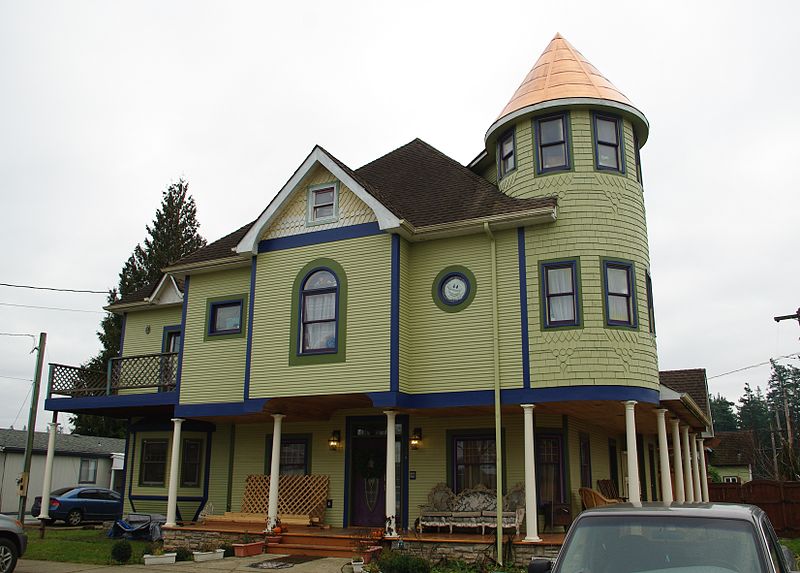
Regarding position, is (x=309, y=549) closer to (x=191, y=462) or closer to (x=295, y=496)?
(x=295, y=496)

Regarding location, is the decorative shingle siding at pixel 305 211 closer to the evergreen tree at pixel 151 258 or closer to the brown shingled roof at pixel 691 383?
the brown shingled roof at pixel 691 383

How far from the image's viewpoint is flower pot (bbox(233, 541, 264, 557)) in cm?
1555

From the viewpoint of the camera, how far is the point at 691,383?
28922 millimetres

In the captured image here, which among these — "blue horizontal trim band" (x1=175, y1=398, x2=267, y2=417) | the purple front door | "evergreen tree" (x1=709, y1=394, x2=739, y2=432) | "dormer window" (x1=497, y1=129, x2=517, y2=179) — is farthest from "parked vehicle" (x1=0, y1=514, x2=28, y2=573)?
"evergreen tree" (x1=709, y1=394, x2=739, y2=432)

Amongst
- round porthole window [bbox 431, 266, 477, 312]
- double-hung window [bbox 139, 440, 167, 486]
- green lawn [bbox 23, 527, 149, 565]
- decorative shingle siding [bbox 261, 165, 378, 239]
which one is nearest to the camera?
green lawn [bbox 23, 527, 149, 565]

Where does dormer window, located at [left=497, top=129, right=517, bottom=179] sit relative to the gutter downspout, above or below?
above

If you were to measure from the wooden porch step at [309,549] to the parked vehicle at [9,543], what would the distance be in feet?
17.9

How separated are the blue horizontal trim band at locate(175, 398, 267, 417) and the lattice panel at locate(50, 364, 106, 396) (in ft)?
12.4

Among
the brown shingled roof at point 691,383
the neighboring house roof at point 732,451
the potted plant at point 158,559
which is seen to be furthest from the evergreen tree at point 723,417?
the potted plant at point 158,559

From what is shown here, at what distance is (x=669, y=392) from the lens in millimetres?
16562

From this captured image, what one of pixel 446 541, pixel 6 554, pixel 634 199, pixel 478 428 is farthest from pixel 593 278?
pixel 6 554

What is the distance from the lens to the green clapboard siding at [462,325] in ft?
50.8

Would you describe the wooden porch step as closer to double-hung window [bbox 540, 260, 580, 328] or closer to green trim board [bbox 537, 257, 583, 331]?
green trim board [bbox 537, 257, 583, 331]

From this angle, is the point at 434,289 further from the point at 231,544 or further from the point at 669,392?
the point at 231,544
